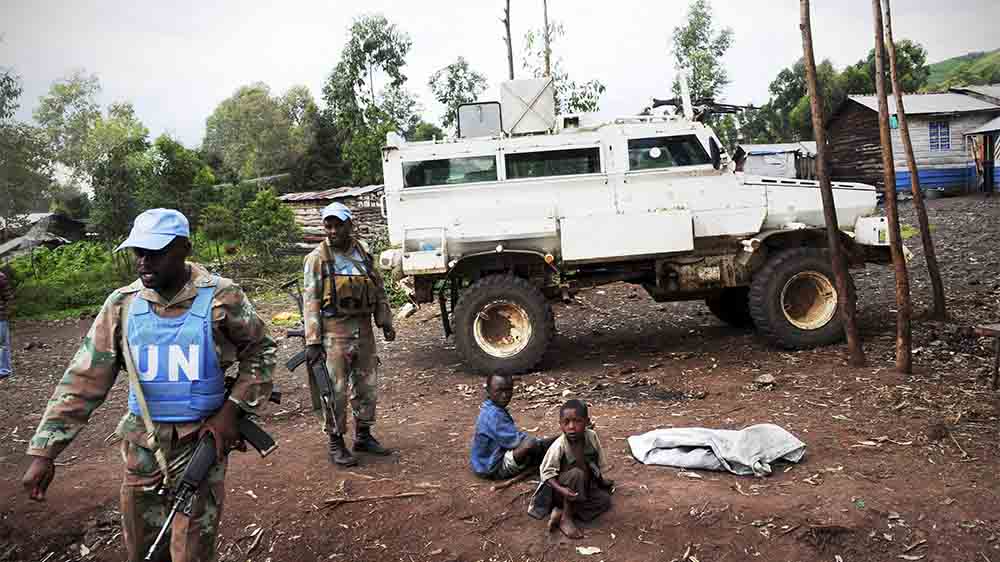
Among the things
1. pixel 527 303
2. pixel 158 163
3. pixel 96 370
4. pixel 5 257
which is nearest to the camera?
pixel 96 370

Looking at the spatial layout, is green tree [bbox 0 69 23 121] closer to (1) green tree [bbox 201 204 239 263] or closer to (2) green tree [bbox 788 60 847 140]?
(1) green tree [bbox 201 204 239 263]

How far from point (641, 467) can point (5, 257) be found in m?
21.6

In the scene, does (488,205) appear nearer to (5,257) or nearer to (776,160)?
(5,257)

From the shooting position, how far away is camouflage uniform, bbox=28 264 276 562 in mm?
2893

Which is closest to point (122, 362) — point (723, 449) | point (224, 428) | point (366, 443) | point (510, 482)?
point (224, 428)

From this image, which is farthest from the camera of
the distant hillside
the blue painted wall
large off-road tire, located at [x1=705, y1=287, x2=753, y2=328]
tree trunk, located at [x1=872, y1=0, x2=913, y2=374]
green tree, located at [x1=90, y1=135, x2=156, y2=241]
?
the distant hillside

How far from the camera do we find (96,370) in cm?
291

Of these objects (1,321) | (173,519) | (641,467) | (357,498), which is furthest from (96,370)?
(1,321)

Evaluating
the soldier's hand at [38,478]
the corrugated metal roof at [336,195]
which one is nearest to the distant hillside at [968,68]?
the corrugated metal roof at [336,195]

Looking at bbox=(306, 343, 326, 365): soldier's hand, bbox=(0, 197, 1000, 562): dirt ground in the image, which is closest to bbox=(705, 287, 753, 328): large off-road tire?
bbox=(0, 197, 1000, 562): dirt ground

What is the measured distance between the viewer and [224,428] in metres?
2.97

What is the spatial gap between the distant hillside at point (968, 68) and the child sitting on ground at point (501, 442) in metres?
54.1

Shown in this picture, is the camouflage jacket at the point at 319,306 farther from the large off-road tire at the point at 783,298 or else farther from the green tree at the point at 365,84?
the green tree at the point at 365,84

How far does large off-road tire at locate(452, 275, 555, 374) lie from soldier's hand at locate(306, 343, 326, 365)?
103 inches
